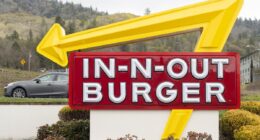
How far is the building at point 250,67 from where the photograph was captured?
6856cm

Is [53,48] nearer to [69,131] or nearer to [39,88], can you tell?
[69,131]

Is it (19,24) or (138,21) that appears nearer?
(138,21)

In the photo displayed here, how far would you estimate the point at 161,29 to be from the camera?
9172mm

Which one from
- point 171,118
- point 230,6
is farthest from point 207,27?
point 171,118

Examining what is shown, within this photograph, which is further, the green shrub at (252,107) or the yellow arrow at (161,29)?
the green shrub at (252,107)

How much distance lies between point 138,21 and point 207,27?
4.26 ft

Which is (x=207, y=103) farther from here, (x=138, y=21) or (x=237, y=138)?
(x=138, y=21)

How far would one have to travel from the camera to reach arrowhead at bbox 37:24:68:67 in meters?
9.52

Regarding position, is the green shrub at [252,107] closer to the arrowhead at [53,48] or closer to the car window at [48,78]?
the arrowhead at [53,48]

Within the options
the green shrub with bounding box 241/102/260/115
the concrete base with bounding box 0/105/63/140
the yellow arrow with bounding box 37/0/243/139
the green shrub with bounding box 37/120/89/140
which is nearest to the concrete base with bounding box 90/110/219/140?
the yellow arrow with bounding box 37/0/243/139

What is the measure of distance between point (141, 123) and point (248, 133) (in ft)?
6.42

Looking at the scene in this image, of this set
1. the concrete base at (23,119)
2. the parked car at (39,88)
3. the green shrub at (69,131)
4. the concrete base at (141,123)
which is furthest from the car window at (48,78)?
the concrete base at (141,123)

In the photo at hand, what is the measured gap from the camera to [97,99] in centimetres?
905

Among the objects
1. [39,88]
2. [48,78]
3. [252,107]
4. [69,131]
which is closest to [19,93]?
[39,88]
